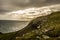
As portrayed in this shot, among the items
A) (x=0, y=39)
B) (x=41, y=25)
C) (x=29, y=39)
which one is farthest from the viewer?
(x=0, y=39)

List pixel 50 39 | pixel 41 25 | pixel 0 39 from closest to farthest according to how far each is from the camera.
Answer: pixel 50 39, pixel 41 25, pixel 0 39

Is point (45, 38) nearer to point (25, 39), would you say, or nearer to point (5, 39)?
point (25, 39)

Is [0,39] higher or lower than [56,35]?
lower

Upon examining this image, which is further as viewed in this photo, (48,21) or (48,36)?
(48,21)

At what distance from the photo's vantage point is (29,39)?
67562mm

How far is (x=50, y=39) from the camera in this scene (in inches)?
2482

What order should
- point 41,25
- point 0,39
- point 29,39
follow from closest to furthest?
point 29,39
point 41,25
point 0,39

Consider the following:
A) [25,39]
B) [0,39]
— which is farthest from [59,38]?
[0,39]

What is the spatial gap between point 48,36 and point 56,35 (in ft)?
9.16

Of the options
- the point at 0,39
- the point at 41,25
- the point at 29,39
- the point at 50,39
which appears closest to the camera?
the point at 50,39

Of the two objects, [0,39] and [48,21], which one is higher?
[48,21]

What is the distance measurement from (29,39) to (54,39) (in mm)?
8072

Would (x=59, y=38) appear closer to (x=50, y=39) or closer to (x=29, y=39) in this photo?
(x=50, y=39)

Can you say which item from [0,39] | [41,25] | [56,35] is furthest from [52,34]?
[0,39]
